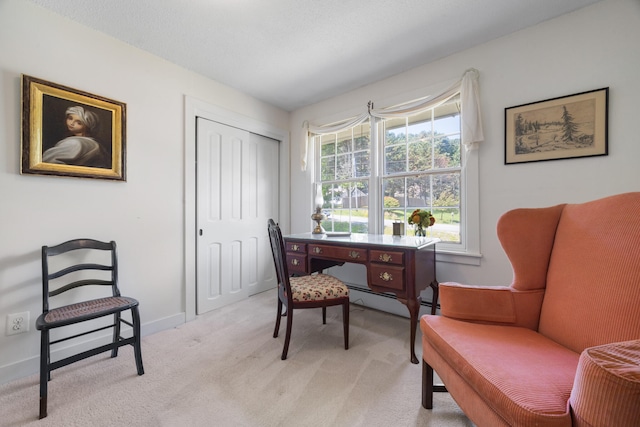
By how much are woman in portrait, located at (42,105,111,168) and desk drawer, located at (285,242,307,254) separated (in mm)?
1630

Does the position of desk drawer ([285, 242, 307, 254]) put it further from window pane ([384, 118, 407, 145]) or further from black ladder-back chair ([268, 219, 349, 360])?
window pane ([384, 118, 407, 145])

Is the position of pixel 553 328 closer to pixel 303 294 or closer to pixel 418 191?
pixel 303 294

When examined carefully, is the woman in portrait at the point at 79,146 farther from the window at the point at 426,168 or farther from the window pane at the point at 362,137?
the window at the point at 426,168

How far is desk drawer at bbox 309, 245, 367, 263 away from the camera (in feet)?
6.72

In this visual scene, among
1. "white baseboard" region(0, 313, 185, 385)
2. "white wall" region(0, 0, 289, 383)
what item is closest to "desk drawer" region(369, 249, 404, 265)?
"white wall" region(0, 0, 289, 383)

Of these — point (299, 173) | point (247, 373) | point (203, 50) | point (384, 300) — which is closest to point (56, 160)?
point (203, 50)

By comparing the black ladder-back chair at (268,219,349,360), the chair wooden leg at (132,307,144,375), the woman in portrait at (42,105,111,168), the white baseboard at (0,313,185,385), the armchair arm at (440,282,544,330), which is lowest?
the white baseboard at (0,313,185,385)

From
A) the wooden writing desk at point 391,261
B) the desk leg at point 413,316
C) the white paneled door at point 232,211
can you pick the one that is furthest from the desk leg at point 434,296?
the white paneled door at point 232,211

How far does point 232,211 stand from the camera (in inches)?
117

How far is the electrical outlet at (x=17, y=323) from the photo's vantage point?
1607 millimetres

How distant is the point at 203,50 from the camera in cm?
223

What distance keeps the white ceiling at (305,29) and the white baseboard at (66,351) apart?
240 cm

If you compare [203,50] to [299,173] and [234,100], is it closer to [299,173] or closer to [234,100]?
[234,100]

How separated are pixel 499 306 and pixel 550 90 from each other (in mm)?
1730
